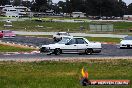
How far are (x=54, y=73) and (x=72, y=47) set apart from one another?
41.6 ft

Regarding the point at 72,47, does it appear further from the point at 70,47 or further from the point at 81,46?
the point at 81,46

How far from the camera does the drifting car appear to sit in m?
32.2

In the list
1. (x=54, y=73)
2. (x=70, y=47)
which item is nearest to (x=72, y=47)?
(x=70, y=47)

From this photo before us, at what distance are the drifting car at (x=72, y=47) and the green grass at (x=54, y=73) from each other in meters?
7.15

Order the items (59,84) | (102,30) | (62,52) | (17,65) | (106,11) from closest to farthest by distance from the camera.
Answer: (59,84), (17,65), (62,52), (102,30), (106,11)

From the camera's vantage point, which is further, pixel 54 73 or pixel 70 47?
pixel 70 47

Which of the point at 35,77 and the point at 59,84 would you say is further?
the point at 35,77

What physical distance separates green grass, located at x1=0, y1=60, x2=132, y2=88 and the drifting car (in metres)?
7.15

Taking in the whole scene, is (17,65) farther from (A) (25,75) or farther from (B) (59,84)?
(B) (59,84)

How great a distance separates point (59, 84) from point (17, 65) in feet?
25.6

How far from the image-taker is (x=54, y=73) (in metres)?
19.8

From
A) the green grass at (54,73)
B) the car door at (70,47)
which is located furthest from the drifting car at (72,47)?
the green grass at (54,73)

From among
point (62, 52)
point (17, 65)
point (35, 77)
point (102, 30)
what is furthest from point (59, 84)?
point (102, 30)

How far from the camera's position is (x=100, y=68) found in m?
22.1
